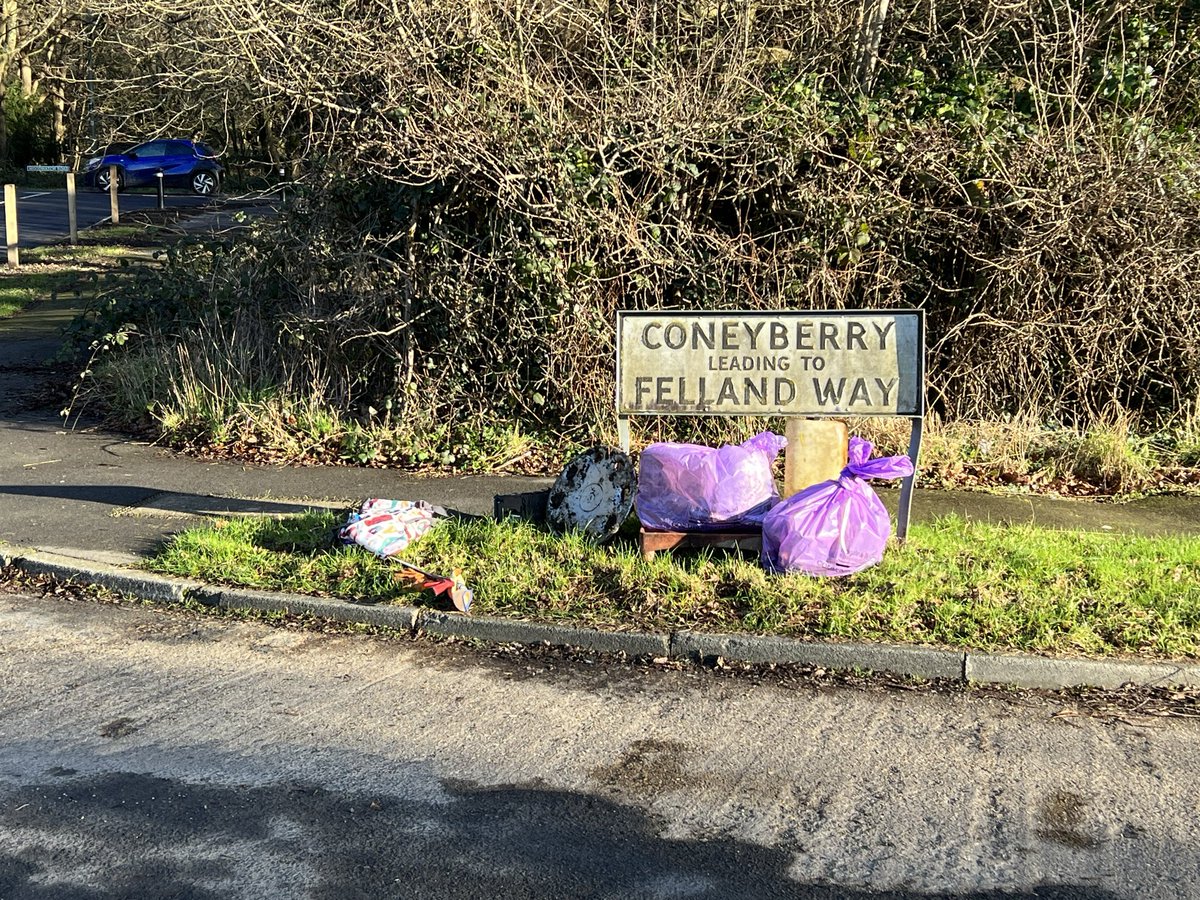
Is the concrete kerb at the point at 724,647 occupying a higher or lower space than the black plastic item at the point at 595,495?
lower

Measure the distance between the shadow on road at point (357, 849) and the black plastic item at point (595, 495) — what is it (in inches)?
104

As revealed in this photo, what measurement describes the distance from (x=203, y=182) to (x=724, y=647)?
33016mm

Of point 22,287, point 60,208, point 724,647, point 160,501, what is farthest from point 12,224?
point 724,647

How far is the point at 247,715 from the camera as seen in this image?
4770 mm

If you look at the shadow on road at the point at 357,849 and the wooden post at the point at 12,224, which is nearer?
the shadow on road at the point at 357,849

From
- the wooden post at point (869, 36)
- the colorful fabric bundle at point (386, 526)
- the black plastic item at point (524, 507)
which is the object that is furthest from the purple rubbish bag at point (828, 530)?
the wooden post at point (869, 36)

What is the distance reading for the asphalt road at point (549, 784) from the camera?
11.6 feet

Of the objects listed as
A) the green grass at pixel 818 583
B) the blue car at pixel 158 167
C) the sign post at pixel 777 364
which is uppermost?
the blue car at pixel 158 167

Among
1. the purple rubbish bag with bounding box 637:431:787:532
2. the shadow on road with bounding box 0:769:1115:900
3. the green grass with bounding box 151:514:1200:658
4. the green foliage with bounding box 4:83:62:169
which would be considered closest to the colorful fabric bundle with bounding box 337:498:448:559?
the green grass with bounding box 151:514:1200:658

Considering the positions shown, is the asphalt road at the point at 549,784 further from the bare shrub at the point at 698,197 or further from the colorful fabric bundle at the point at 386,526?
the bare shrub at the point at 698,197

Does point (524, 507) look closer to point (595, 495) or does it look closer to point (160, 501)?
point (595, 495)

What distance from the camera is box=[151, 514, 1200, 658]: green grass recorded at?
17.5 ft

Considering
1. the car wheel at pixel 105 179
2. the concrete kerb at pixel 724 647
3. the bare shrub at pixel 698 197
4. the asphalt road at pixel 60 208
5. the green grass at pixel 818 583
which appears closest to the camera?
the concrete kerb at pixel 724 647

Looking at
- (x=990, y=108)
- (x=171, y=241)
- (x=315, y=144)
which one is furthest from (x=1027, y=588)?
(x=171, y=241)
